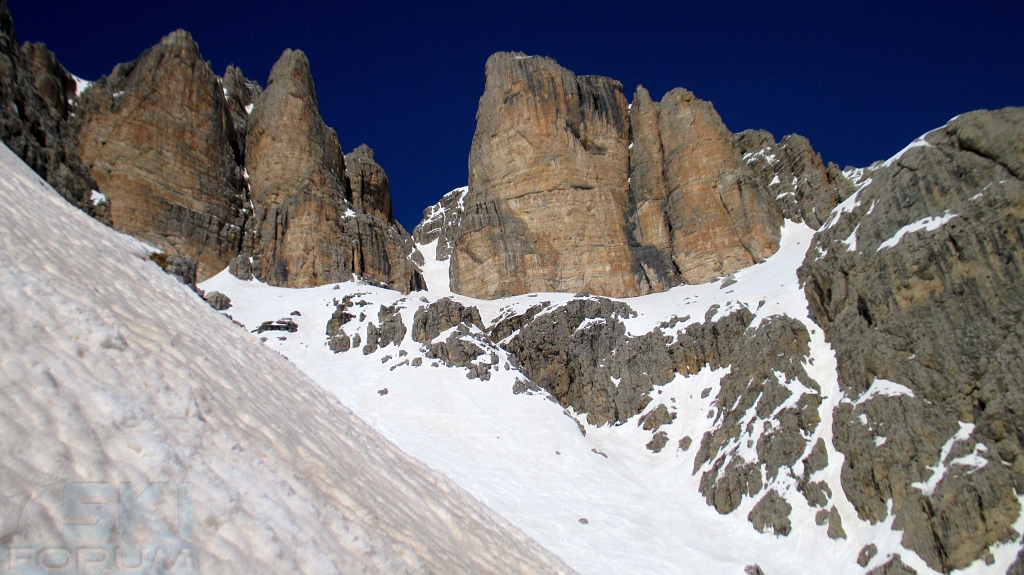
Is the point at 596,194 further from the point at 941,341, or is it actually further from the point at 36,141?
the point at 36,141

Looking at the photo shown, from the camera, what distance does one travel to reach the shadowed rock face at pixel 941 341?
18.4 meters

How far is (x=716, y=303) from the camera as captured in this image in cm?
4094

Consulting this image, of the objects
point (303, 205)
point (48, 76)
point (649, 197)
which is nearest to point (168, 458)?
point (649, 197)

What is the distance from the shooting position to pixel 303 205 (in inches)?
2734

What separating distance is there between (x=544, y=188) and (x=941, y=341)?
161ft

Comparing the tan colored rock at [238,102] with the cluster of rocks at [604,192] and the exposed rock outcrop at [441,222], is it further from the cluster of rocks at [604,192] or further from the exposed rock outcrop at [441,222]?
the exposed rock outcrop at [441,222]

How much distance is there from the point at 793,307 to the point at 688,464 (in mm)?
11013

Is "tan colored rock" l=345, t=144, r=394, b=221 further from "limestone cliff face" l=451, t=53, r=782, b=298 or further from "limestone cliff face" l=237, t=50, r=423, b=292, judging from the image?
"limestone cliff face" l=451, t=53, r=782, b=298

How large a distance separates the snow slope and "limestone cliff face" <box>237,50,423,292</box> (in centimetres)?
1764

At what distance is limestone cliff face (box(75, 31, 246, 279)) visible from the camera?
200 feet

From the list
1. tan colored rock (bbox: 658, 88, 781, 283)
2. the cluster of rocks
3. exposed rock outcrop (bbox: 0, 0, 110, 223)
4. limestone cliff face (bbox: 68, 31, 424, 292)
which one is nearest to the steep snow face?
exposed rock outcrop (bbox: 0, 0, 110, 223)

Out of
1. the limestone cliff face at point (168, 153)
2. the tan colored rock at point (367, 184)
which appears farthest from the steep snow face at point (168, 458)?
the tan colored rock at point (367, 184)

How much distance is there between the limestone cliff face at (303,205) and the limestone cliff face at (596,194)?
12095 mm

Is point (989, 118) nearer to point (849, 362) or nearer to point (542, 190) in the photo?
point (849, 362)
